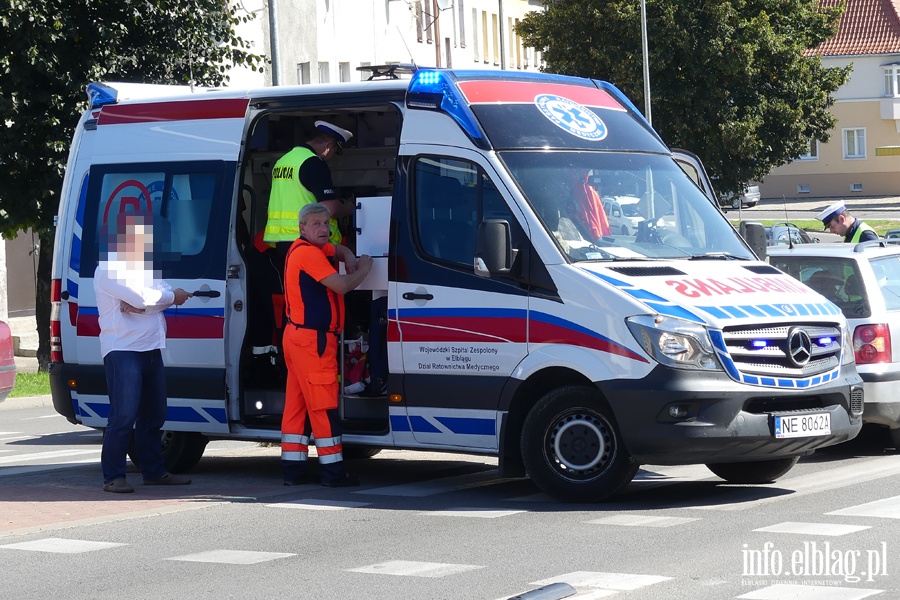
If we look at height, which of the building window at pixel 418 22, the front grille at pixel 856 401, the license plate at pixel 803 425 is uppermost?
the building window at pixel 418 22

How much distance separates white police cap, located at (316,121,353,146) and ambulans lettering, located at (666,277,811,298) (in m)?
3.00

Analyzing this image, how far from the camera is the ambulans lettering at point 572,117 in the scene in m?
10.2

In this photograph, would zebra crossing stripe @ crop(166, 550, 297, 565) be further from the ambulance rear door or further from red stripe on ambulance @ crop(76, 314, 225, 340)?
red stripe on ambulance @ crop(76, 314, 225, 340)

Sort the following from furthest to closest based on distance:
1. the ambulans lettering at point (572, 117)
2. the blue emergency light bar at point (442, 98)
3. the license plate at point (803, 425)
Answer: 1. the ambulans lettering at point (572, 117)
2. the blue emergency light bar at point (442, 98)
3. the license plate at point (803, 425)

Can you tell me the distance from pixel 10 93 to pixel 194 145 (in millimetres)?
11946

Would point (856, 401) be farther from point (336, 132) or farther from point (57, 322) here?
point (57, 322)

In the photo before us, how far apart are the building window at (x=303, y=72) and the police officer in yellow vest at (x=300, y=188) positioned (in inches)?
1315

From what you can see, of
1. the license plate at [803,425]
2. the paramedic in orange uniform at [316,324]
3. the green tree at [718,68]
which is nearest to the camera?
the license plate at [803,425]

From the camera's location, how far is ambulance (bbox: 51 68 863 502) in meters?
9.09

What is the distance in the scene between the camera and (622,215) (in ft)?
32.2

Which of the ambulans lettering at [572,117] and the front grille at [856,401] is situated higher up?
the ambulans lettering at [572,117]

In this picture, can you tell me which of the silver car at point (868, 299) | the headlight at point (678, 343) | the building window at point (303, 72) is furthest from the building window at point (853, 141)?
the headlight at point (678, 343)

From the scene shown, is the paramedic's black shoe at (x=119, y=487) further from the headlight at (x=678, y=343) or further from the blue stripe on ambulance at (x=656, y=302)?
the headlight at (x=678, y=343)

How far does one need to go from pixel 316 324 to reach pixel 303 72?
114 ft
